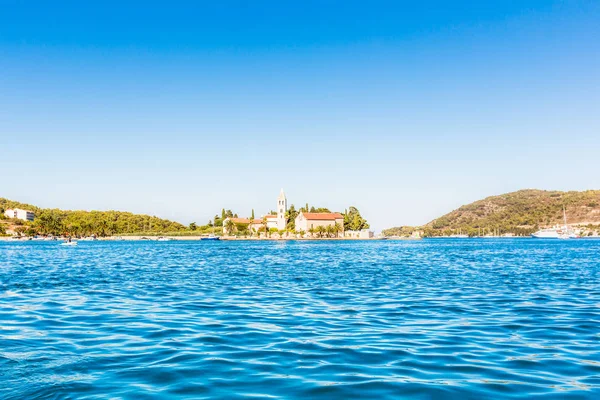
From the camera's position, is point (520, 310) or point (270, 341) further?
point (520, 310)

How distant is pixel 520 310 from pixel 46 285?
2291 centimetres

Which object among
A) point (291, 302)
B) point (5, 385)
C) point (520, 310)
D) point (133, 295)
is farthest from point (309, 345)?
point (133, 295)

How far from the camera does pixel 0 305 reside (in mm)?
19219

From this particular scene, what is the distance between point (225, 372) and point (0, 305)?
44.8ft

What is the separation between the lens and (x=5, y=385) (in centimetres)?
877

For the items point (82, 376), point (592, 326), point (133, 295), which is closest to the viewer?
point (82, 376)

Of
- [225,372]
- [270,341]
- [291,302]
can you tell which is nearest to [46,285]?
[291,302]

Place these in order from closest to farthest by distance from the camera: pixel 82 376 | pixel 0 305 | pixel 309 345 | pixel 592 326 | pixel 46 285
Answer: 1. pixel 82 376
2. pixel 309 345
3. pixel 592 326
4. pixel 0 305
5. pixel 46 285

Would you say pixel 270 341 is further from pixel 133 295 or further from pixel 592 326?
pixel 133 295

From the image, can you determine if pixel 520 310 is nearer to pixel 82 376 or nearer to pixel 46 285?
pixel 82 376

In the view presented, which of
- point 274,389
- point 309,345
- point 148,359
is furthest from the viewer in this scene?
point 309,345

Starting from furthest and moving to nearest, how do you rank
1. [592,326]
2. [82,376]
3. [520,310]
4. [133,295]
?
[133,295] < [520,310] < [592,326] < [82,376]

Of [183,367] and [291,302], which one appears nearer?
[183,367]

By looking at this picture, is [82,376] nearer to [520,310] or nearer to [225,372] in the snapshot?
[225,372]
